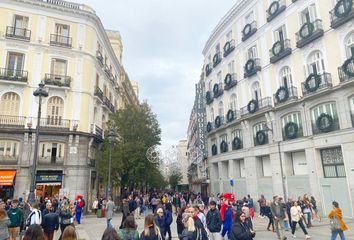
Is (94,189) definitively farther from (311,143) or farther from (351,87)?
(351,87)

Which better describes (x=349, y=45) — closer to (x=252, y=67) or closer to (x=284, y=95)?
(x=284, y=95)

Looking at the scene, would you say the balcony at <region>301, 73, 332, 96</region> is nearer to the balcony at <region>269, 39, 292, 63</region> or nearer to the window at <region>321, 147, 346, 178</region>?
the balcony at <region>269, 39, 292, 63</region>

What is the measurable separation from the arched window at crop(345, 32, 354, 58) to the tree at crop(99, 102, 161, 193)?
18249 millimetres

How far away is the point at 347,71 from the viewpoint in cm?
1739

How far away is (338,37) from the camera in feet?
61.7

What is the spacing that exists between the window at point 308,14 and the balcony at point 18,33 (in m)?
24.3

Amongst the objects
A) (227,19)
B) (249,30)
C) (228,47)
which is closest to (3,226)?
(249,30)

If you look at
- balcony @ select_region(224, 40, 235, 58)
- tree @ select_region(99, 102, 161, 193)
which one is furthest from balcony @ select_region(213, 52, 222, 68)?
tree @ select_region(99, 102, 161, 193)

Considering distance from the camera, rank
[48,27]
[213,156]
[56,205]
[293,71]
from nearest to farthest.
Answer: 1. [56,205]
2. [293,71]
3. [48,27]
4. [213,156]

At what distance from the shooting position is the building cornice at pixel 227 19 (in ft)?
93.4

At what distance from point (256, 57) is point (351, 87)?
10.6 m

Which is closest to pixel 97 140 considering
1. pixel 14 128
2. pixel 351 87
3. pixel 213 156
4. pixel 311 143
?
pixel 14 128

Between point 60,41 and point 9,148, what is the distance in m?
11.1

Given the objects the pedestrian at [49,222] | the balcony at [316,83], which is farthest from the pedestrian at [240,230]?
the balcony at [316,83]
